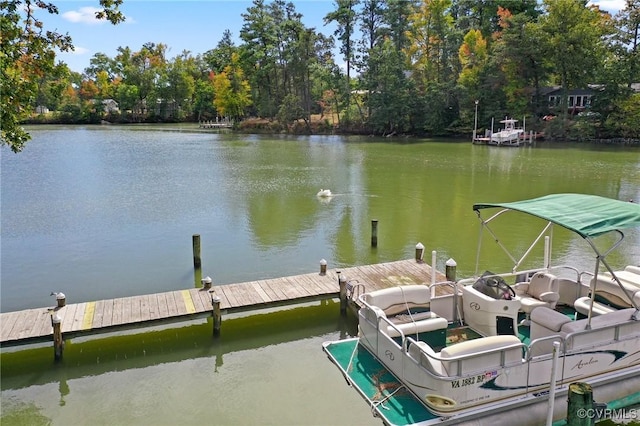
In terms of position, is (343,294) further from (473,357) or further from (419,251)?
(473,357)

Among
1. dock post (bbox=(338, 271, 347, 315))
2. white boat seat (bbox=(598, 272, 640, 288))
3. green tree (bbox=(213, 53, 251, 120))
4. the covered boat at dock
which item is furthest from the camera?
green tree (bbox=(213, 53, 251, 120))

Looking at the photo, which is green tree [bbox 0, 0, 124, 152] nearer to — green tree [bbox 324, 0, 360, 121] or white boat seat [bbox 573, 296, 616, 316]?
white boat seat [bbox 573, 296, 616, 316]

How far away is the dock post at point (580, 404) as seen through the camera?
5.78m

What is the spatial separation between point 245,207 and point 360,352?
47.8 feet

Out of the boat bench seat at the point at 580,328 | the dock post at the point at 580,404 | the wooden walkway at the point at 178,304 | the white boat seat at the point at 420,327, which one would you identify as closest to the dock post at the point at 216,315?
the wooden walkway at the point at 178,304

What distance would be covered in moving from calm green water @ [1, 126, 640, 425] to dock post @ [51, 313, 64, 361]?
225mm

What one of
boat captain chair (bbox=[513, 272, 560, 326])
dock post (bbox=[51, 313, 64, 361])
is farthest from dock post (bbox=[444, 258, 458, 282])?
dock post (bbox=[51, 313, 64, 361])

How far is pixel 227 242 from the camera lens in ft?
53.1

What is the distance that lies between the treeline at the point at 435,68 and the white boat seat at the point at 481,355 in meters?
45.5

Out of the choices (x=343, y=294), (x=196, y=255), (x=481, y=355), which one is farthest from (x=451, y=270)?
(x=196, y=255)

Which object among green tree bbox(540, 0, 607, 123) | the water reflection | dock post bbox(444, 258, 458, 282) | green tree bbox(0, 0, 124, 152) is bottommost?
the water reflection

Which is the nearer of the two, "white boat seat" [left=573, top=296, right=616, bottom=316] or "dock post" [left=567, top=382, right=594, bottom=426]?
"dock post" [left=567, top=382, right=594, bottom=426]

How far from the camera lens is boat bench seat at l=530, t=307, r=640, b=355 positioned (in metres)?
6.58

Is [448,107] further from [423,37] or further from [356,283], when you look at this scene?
[356,283]
